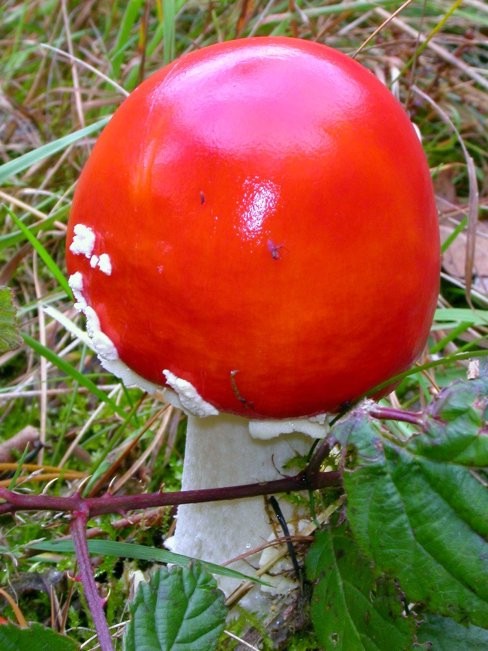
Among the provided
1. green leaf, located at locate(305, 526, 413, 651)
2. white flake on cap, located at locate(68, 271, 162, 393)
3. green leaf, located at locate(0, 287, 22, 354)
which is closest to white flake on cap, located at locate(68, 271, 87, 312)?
white flake on cap, located at locate(68, 271, 162, 393)

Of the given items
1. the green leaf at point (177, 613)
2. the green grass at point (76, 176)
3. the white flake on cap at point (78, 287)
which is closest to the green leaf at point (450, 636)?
the green grass at point (76, 176)

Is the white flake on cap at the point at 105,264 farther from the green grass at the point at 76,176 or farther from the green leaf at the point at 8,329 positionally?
the green grass at the point at 76,176

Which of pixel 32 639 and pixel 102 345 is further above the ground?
pixel 102 345

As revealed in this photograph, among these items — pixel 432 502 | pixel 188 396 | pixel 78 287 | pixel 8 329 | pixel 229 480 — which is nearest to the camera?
pixel 432 502

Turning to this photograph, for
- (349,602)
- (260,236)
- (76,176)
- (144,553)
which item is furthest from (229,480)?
(76,176)

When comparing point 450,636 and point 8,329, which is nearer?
point 450,636

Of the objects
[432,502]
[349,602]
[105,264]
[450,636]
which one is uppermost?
[105,264]

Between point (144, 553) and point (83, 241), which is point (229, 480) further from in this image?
point (83, 241)
